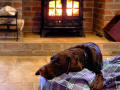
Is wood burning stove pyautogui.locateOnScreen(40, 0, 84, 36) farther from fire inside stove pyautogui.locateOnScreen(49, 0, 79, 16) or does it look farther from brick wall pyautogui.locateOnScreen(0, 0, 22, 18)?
brick wall pyautogui.locateOnScreen(0, 0, 22, 18)

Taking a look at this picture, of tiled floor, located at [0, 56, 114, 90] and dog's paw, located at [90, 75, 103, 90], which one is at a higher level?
dog's paw, located at [90, 75, 103, 90]

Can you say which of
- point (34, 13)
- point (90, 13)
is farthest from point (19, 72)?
point (90, 13)

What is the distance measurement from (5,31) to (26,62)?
677mm

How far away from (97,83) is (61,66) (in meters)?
0.30

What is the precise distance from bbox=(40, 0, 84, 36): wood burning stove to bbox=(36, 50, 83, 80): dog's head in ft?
7.20

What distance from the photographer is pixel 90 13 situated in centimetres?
472

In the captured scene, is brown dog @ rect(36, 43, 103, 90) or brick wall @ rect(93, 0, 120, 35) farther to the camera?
brick wall @ rect(93, 0, 120, 35)

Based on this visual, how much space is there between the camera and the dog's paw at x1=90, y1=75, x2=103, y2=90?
1.92 meters

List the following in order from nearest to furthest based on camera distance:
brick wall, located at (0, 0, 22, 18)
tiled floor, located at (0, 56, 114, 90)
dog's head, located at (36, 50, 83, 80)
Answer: dog's head, located at (36, 50, 83, 80)
tiled floor, located at (0, 56, 114, 90)
brick wall, located at (0, 0, 22, 18)

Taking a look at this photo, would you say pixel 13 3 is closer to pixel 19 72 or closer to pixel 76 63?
pixel 19 72

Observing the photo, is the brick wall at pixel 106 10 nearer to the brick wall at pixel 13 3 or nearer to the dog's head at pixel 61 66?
the brick wall at pixel 13 3

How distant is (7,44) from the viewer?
3736 millimetres

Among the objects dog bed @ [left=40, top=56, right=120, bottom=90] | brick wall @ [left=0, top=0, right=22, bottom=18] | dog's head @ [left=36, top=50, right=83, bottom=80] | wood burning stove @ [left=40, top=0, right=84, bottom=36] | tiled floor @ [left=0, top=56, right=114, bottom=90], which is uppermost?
brick wall @ [left=0, top=0, right=22, bottom=18]

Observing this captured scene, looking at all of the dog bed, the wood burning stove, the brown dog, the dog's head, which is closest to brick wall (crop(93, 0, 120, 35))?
the wood burning stove
